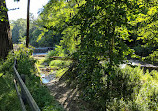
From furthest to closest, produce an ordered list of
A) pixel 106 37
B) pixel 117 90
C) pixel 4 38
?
pixel 4 38 → pixel 117 90 → pixel 106 37

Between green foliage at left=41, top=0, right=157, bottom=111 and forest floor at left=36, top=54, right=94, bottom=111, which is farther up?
green foliage at left=41, top=0, right=157, bottom=111

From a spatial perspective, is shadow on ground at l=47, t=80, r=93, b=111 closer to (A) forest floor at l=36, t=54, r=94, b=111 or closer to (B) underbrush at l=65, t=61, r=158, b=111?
(A) forest floor at l=36, t=54, r=94, b=111

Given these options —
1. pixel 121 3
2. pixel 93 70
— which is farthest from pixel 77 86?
pixel 121 3

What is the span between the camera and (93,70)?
192 inches

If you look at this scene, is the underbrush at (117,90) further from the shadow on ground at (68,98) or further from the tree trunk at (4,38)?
the tree trunk at (4,38)

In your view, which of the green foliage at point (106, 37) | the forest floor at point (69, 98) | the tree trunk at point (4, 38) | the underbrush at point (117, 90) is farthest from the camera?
the tree trunk at point (4, 38)

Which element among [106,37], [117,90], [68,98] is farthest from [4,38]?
[117,90]

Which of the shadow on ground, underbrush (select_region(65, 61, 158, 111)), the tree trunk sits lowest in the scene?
the shadow on ground

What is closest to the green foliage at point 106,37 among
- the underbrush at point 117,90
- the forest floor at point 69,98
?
the underbrush at point 117,90

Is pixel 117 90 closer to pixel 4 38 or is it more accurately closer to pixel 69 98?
pixel 69 98

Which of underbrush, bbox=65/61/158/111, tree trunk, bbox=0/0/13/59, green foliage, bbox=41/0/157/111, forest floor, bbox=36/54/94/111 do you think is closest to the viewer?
green foliage, bbox=41/0/157/111

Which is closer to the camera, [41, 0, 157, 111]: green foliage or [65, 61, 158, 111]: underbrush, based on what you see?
[41, 0, 157, 111]: green foliage

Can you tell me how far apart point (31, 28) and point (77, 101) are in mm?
57087

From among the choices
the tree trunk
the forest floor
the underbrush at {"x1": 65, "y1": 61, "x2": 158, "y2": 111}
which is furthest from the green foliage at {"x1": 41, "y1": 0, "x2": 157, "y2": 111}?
the tree trunk
